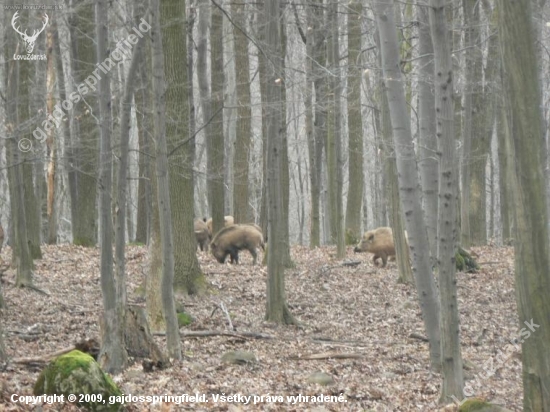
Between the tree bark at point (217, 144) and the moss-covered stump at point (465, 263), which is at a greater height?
the tree bark at point (217, 144)

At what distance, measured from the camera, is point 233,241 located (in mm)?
20594

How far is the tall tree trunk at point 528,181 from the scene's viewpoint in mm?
6375

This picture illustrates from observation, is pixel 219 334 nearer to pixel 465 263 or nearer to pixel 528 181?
pixel 528 181

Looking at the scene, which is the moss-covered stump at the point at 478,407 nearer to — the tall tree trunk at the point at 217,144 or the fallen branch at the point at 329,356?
the fallen branch at the point at 329,356

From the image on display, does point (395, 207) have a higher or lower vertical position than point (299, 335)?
higher

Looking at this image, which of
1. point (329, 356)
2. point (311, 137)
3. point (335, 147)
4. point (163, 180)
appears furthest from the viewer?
point (311, 137)

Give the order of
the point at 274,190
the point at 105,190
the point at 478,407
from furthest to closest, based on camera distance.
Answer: the point at 274,190 < the point at 105,190 < the point at 478,407

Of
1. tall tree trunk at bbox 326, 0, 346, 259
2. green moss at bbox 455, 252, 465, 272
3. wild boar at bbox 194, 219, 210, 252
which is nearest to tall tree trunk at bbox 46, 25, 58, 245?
wild boar at bbox 194, 219, 210, 252

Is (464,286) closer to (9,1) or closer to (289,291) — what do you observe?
(289,291)

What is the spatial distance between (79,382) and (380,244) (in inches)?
589

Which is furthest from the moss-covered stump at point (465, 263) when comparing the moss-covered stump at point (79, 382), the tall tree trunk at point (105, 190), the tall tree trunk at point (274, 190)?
the moss-covered stump at point (79, 382)

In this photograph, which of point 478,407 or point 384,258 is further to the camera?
point 384,258

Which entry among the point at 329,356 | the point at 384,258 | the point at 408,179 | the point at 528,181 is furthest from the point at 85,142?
the point at 528,181

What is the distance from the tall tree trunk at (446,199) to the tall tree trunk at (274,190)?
431 cm
